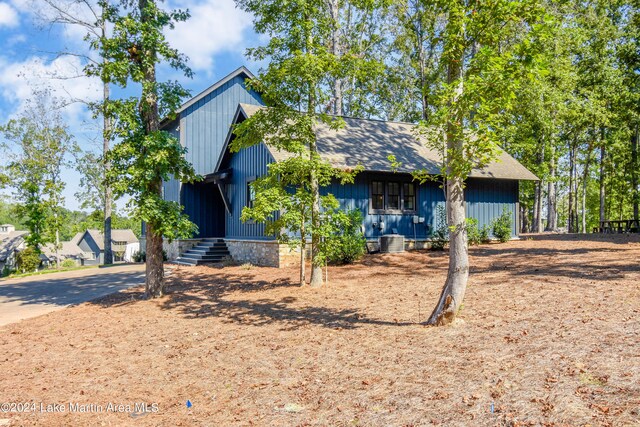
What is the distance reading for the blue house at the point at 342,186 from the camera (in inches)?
631

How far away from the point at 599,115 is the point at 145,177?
82.3 feet

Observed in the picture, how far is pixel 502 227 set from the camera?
18.1 meters

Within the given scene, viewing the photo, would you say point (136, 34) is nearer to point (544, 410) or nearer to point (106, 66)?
point (106, 66)

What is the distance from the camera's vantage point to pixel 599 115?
81.8 feet

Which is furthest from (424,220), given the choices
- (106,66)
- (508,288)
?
(106,66)

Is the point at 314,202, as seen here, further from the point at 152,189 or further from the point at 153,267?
the point at 153,267

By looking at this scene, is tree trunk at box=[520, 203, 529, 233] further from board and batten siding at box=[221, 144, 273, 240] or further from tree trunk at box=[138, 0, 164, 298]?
tree trunk at box=[138, 0, 164, 298]

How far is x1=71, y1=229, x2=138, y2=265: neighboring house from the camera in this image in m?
60.9

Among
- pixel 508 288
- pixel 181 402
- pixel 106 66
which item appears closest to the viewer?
pixel 181 402

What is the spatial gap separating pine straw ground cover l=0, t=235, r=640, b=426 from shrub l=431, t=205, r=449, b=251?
20.8ft

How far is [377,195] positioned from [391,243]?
1.97m

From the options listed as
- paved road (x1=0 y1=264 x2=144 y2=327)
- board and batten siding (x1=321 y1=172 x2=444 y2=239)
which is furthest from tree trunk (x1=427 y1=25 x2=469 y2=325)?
board and batten siding (x1=321 y1=172 x2=444 y2=239)

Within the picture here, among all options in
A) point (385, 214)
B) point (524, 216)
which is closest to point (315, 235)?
point (385, 214)

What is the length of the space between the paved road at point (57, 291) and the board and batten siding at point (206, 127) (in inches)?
225
